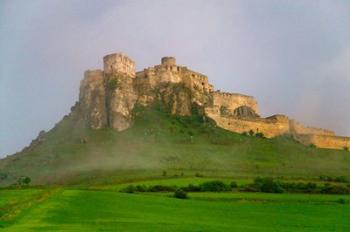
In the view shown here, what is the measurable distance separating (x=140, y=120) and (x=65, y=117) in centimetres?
2736

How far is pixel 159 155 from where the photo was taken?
5148 inches

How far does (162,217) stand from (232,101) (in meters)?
155

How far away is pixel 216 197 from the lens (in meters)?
64.0

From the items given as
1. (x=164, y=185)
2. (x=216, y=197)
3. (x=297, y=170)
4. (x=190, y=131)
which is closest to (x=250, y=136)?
(x=190, y=131)

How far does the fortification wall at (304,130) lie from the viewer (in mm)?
187000

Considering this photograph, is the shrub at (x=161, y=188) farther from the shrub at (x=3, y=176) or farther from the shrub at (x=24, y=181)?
the shrub at (x=3, y=176)

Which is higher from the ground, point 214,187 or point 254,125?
point 254,125

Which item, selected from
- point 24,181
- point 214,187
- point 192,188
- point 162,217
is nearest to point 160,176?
point 192,188

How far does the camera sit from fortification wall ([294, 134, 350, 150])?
177 metres

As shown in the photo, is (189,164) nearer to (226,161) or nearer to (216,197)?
(226,161)

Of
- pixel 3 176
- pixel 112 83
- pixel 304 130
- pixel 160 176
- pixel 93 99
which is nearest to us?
pixel 160 176

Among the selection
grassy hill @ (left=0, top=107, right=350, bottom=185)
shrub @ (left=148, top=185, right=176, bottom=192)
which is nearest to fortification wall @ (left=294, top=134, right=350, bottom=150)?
grassy hill @ (left=0, top=107, right=350, bottom=185)

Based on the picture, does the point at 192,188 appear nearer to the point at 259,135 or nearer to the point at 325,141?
the point at 259,135

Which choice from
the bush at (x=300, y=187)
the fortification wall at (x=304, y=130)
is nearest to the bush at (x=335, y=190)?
the bush at (x=300, y=187)
